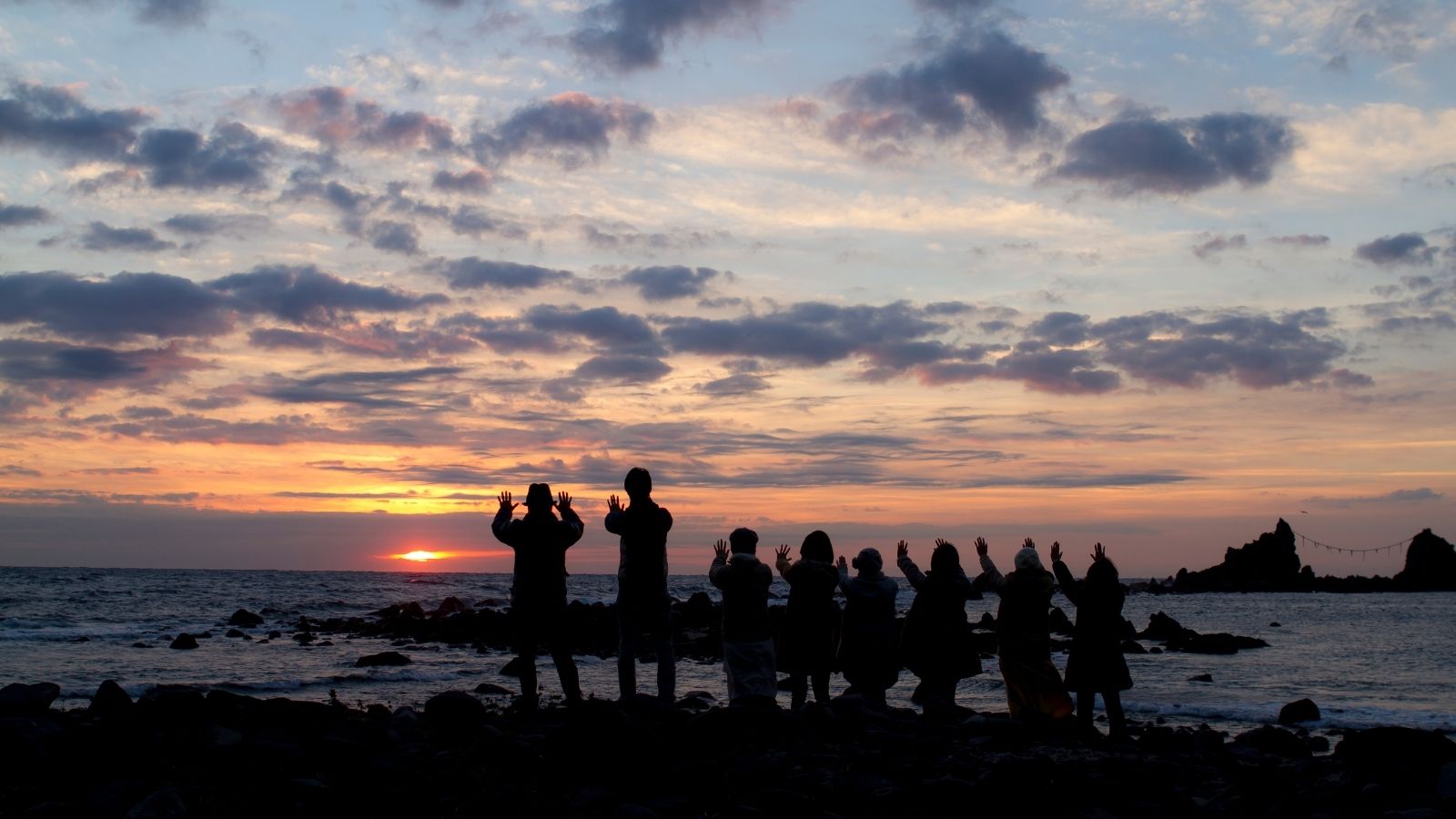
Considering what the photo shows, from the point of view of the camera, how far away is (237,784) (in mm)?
7770

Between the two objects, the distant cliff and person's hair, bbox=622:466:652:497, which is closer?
person's hair, bbox=622:466:652:497

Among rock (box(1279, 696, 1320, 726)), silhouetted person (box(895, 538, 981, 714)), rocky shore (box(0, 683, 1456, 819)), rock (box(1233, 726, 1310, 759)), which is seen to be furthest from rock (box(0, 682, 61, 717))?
rock (box(1279, 696, 1320, 726))

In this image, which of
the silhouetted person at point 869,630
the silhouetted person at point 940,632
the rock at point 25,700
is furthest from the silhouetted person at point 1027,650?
the rock at point 25,700

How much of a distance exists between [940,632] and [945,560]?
98 centimetres

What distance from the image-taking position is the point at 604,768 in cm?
809

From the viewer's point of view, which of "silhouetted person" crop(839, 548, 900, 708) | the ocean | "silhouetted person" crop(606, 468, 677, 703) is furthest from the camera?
the ocean

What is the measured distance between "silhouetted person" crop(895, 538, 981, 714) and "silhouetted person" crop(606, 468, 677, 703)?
3497 mm

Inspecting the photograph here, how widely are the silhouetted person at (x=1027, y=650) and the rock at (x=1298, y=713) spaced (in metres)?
6.67

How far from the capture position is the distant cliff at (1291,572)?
104938 millimetres

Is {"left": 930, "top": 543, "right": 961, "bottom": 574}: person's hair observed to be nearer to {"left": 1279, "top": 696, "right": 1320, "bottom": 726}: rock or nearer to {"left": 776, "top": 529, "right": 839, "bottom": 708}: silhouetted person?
{"left": 776, "top": 529, "right": 839, "bottom": 708}: silhouetted person

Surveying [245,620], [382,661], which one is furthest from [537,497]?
[245,620]

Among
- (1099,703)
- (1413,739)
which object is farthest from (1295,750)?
(1099,703)

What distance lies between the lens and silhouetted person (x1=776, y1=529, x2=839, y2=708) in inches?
465

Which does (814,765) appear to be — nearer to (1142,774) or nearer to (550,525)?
(1142,774)
